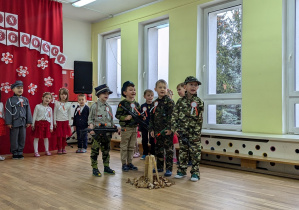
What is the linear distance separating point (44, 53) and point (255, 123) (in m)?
4.09

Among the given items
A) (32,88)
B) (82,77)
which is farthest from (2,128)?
(82,77)

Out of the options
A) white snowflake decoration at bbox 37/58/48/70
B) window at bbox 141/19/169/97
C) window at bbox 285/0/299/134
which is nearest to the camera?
window at bbox 285/0/299/134

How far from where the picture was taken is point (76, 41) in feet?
23.0

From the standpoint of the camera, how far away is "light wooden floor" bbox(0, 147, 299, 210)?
8.23ft

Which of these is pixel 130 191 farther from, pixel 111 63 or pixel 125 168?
pixel 111 63

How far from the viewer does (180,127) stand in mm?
3422

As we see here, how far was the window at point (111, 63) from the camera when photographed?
701 centimetres

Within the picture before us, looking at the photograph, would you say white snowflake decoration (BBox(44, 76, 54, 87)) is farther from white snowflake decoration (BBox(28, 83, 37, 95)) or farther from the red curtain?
white snowflake decoration (BBox(28, 83, 37, 95))

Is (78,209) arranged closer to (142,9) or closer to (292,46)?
(292,46)

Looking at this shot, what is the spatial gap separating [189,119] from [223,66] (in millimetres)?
1929

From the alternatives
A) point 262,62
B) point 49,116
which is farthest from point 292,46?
point 49,116

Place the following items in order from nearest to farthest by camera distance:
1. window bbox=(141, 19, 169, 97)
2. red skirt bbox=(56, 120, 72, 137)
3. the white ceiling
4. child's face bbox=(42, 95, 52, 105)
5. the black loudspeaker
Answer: child's face bbox=(42, 95, 52, 105)
red skirt bbox=(56, 120, 72, 137)
the white ceiling
window bbox=(141, 19, 169, 97)
the black loudspeaker

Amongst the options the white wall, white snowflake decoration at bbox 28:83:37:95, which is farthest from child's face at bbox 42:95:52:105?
the white wall

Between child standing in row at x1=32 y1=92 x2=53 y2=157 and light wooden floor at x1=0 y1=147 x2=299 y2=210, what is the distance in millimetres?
1121
